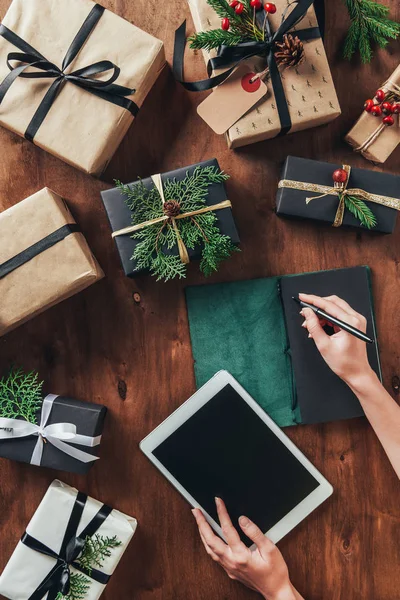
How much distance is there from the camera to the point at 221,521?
1103mm

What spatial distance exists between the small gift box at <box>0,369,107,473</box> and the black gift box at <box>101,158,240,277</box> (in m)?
0.33

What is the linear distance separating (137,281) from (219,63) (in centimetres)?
51

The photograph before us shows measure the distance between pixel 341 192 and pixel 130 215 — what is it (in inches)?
18.3

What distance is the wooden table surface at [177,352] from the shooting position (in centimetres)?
113

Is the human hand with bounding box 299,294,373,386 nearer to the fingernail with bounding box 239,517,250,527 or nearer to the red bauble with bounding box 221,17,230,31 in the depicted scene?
the fingernail with bounding box 239,517,250,527

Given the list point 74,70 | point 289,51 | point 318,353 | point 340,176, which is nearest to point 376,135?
point 340,176

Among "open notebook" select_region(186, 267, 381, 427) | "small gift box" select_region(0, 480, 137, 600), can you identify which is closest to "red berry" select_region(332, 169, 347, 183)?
"open notebook" select_region(186, 267, 381, 427)

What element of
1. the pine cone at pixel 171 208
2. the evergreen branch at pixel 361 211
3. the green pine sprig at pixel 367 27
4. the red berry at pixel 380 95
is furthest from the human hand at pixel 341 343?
the green pine sprig at pixel 367 27

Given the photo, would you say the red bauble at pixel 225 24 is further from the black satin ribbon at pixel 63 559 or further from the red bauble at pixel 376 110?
the black satin ribbon at pixel 63 559

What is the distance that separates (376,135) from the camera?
1071 mm

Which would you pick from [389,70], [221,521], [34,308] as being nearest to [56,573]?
[221,521]

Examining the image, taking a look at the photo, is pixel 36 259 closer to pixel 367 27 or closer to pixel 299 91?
pixel 299 91

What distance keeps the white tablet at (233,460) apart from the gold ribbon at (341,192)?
45cm

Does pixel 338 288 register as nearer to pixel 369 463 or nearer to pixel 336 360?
pixel 336 360
